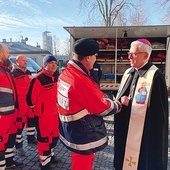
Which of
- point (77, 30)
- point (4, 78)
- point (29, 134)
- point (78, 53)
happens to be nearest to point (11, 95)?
point (4, 78)

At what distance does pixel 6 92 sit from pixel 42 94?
0.54 m

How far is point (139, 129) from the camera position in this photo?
2.44m

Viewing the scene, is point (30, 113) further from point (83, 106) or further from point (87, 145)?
point (83, 106)

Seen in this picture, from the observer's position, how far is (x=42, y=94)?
318 centimetres

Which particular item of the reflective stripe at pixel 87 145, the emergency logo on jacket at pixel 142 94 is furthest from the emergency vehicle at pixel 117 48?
the reflective stripe at pixel 87 145

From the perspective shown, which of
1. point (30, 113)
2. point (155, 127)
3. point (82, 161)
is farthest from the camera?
point (30, 113)

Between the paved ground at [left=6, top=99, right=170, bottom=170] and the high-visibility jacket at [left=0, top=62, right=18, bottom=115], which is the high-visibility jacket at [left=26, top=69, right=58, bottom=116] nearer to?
the high-visibility jacket at [left=0, top=62, right=18, bottom=115]

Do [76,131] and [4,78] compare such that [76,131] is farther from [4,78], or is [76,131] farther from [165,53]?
[165,53]

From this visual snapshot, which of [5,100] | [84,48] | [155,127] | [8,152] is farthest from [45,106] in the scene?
→ [155,127]

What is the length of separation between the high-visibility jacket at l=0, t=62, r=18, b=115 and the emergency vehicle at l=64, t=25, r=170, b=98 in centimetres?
413

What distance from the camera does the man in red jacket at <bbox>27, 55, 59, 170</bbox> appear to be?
10.3 ft

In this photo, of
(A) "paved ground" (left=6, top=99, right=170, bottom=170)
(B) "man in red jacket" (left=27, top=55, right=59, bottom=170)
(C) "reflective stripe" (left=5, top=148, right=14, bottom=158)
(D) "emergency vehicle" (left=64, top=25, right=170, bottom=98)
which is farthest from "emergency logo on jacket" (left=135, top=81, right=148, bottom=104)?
(D) "emergency vehicle" (left=64, top=25, right=170, bottom=98)

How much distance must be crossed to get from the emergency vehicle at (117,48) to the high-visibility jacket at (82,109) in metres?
4.95

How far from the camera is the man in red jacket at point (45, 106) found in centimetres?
315
